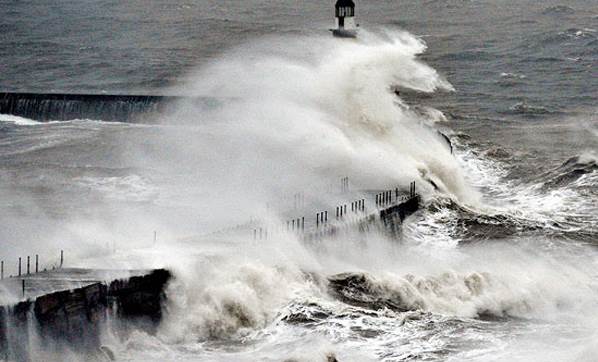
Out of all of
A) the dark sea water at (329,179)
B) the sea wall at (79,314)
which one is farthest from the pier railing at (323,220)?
the sea wall at (79,314)

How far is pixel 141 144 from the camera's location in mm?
46625

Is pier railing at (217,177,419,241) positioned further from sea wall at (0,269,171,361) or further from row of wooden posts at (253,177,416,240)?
sea wall at (0,269,171,361)

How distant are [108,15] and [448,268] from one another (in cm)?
6257

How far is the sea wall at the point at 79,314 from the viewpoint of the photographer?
2191 cm

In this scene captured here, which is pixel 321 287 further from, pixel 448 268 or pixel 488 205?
pixel 488 205

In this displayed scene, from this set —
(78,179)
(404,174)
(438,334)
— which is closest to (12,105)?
(78,179)

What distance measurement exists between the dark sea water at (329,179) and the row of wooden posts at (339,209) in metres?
0.47

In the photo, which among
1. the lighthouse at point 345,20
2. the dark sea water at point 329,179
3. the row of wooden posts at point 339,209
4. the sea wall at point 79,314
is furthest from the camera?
the lighthouse at point 345,20

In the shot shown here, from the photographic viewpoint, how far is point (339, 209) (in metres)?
32.9

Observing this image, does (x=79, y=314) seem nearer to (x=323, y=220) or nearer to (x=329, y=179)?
(x=323, y=220)

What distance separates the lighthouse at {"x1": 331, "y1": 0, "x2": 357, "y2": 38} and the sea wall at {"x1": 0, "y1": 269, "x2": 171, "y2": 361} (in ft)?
153

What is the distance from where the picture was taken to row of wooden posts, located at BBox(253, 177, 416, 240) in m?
29.7

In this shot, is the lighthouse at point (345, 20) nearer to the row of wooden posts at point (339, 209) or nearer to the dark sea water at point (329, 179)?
the dark sea water at point (329, 179)

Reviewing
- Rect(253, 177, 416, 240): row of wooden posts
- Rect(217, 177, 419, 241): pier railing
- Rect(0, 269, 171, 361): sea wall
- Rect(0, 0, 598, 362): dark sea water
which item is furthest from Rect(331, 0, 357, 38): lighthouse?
Rect(0, 269, 171, 361): sea wall
